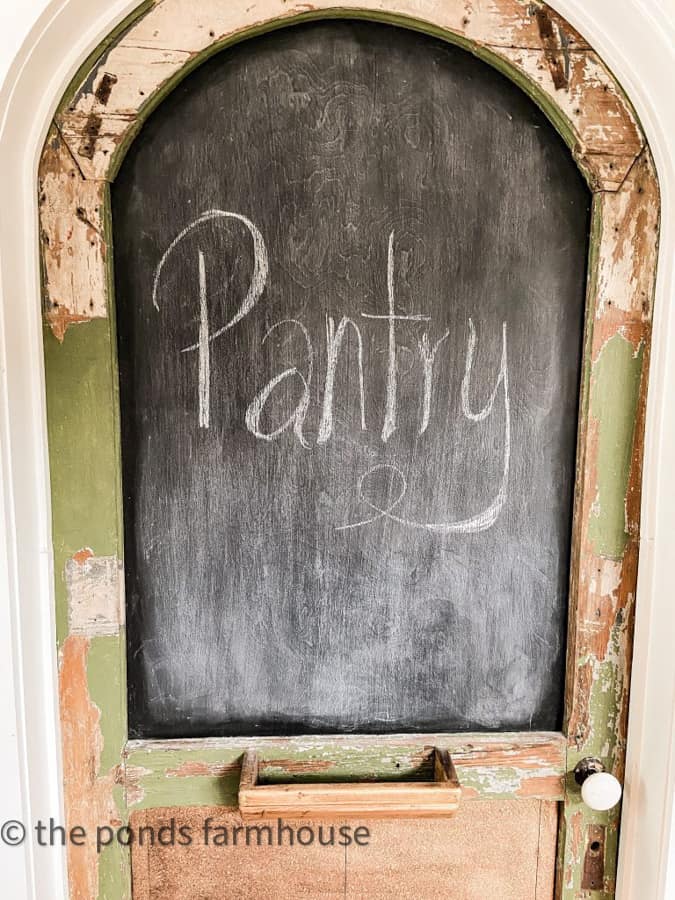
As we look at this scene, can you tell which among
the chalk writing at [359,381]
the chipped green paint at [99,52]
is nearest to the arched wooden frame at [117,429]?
the chipped green paint at [99,52]

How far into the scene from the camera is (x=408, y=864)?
102cm

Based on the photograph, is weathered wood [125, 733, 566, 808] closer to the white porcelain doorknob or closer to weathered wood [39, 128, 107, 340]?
the white porcelain doorknob

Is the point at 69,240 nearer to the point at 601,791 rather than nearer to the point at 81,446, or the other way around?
the point at 81,446

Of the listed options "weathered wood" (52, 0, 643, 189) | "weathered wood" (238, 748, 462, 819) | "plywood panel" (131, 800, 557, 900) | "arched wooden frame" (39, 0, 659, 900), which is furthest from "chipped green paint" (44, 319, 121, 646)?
"plywood panel" (131, 800, 557, 900)

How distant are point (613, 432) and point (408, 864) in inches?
32.8

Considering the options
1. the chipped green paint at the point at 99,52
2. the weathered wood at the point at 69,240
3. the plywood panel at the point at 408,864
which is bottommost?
the plywood panel at the point at 408,864

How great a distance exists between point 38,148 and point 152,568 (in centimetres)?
66

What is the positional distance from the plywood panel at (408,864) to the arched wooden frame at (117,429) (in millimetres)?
51

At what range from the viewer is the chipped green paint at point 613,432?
94cm

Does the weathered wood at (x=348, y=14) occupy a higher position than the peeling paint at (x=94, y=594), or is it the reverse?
the weathered wood at (x=348, y=14)

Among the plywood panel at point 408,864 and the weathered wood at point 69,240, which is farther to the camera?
the plywood panel at point 408,864

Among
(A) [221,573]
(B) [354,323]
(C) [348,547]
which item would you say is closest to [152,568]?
(A) [221,573]

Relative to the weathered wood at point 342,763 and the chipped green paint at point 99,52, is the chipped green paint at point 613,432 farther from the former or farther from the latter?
the chipped green paint at point 99,52

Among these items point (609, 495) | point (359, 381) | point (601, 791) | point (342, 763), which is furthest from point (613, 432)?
point (342, 763)
